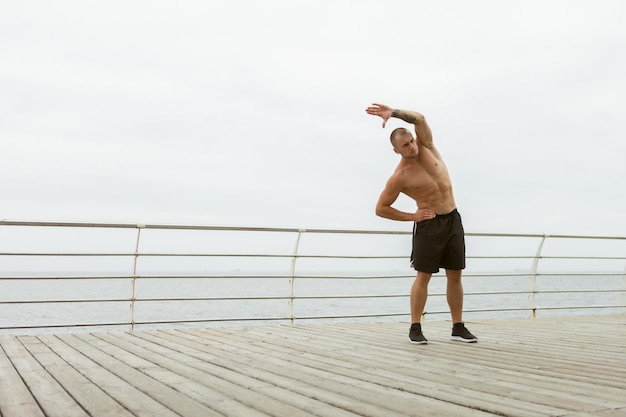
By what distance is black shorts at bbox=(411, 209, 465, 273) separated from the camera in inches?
162

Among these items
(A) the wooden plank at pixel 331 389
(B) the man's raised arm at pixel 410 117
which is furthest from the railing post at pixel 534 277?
(A) the wooden plank at pixel 331 389

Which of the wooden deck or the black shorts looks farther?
the black shorts

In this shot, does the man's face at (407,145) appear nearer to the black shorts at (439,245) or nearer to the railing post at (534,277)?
the black shorts at (439,245)

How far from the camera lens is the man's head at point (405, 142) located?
399 centimetres

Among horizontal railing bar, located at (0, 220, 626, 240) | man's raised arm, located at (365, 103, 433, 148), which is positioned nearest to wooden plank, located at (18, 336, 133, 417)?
horizontal railing bar, located at (0, 220, 626, 240)

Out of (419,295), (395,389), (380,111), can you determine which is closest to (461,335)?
(419,295)

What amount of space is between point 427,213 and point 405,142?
20.9 inches

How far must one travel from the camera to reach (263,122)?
54.1 meters

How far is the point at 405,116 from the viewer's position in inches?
156

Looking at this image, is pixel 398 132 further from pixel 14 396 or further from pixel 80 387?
pixel 14 396

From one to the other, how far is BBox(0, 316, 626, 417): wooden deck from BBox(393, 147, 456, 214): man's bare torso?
98cm

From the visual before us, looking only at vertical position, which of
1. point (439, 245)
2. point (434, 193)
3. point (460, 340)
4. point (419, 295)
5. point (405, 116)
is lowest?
point (460, 340)

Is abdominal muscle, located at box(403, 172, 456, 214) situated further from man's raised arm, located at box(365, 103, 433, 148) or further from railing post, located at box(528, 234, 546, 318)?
railing post, located at box(528, 234, 546, 318)

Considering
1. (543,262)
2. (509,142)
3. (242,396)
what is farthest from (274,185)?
(242,396)
